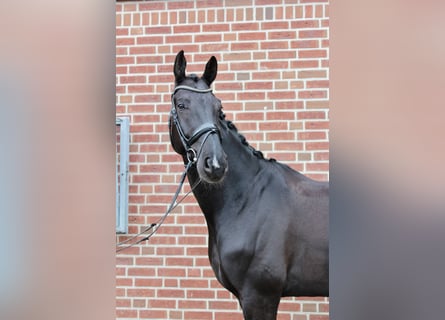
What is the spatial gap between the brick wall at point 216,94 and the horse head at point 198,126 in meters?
0.74

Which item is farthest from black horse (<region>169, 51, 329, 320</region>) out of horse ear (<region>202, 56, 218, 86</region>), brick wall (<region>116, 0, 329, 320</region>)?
brick wall (<region>116, 0, 329, 320</region>)

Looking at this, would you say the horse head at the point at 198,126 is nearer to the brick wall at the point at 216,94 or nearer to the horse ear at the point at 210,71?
the horse ear at the point at 210,71

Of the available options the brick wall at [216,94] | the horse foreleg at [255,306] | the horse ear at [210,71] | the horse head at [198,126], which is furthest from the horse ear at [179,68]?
the horse foreleg at [255,306]

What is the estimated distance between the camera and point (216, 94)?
3373mm

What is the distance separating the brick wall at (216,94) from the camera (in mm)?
3305

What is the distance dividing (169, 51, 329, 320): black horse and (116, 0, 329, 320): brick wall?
1.97 feet

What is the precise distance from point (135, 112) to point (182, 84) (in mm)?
914

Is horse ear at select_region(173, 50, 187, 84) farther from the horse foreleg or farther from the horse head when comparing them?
the horse foreleg

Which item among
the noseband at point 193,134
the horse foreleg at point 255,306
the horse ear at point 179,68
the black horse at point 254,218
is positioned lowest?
the horse foreleg at point 255,306

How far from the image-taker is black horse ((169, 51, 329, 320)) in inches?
103

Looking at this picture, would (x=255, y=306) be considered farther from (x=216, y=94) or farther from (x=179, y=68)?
(x=216, y=94)

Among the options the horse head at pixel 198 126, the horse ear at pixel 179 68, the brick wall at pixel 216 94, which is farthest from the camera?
the brick wall at pixel 216 94
